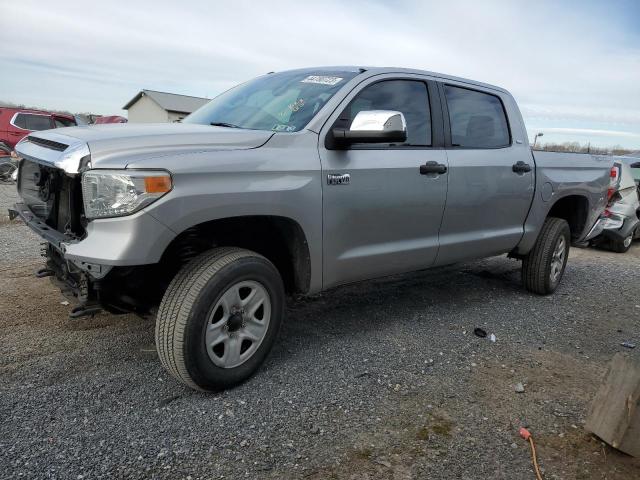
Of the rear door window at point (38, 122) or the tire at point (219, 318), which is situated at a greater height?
the rear door window at point (38, 122)

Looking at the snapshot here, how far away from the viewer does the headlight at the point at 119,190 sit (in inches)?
103

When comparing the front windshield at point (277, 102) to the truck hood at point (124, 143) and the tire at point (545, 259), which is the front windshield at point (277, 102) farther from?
the tire at point (545, 259)

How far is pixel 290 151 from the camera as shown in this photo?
321cm

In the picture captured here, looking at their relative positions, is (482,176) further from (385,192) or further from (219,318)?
(219,318)

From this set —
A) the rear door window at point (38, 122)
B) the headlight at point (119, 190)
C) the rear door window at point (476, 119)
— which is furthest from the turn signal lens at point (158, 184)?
the rear door window at point (38, 122)

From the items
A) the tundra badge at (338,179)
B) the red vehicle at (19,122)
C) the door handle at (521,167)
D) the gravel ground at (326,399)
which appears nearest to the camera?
the gravel ground at (326,399)

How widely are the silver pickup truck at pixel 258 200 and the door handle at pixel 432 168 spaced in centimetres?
1

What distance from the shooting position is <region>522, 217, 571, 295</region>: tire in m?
5.35

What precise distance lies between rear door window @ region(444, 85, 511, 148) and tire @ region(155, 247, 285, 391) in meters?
2.10

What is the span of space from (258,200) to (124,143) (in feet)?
2.48

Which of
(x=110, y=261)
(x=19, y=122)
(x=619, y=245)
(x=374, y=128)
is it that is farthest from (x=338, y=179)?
(x=19, y=122)

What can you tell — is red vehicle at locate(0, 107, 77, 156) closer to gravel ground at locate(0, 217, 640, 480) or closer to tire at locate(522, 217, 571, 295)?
gravel ground at locate(0, 217, 640, 480)

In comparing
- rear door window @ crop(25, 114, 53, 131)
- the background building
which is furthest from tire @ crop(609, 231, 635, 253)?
the background building

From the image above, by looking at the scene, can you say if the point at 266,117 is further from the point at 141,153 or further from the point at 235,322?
the point at 235,322
